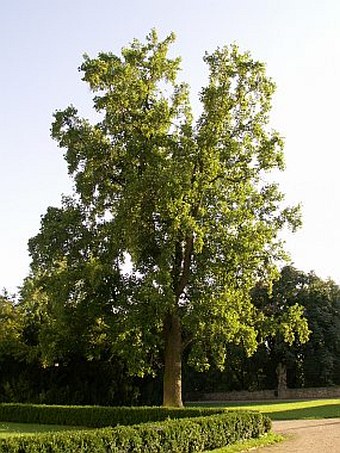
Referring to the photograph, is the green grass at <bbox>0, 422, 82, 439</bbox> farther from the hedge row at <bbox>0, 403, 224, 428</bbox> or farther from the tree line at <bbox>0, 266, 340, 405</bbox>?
the tree line at <bbox>0, 266, 340, 405</bbox>

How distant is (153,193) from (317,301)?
102ft

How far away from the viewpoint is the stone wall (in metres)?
49.0

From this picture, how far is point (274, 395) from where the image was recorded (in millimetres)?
51938

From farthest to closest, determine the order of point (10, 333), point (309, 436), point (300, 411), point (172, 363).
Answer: point (10, 333)
point (300, 411)
point (172, 363)
point (309, 436)

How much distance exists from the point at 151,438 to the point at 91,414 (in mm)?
10398

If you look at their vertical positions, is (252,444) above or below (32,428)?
below

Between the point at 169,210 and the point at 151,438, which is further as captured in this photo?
the point at 169,210

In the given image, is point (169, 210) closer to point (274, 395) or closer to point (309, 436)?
point (309, 436)

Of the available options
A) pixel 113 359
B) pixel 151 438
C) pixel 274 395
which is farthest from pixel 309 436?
pixel 274 395

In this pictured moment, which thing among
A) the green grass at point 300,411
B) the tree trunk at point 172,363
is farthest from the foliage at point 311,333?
the tree trunk at point 172,363

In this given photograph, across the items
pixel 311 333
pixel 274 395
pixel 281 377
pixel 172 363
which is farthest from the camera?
pixel 281 377

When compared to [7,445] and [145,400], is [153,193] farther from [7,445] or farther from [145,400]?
[145,400]

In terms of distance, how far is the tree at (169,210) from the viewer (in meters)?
23.9

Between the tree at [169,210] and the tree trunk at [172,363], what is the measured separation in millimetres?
60
